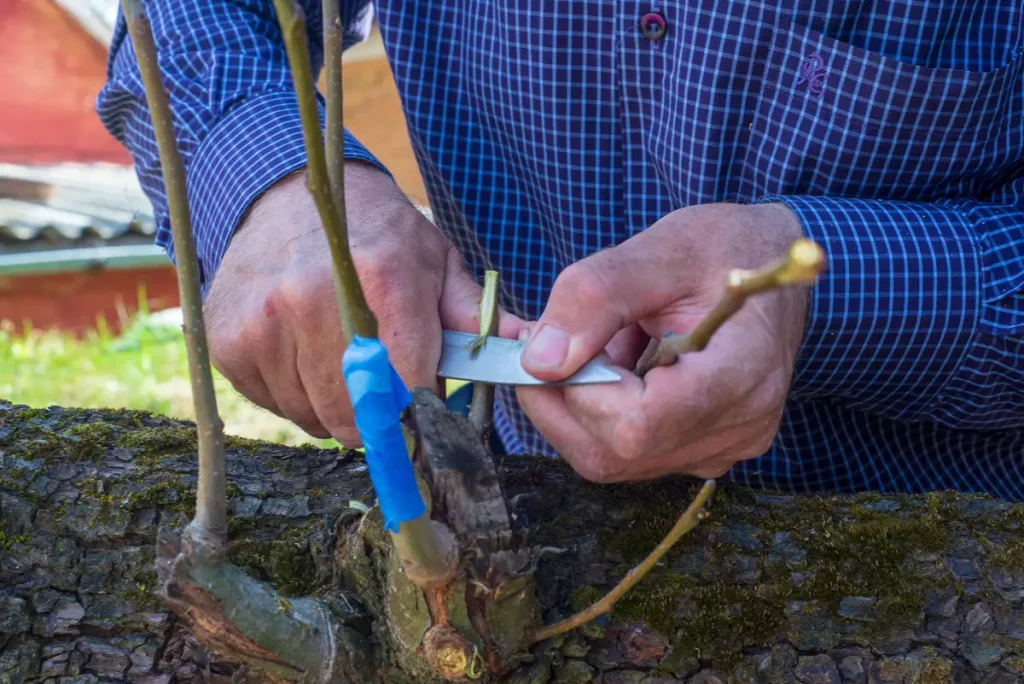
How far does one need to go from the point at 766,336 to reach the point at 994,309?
0.44 metres

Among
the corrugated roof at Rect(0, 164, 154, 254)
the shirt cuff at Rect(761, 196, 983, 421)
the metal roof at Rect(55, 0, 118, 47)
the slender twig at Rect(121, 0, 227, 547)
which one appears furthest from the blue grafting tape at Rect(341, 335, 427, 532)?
the metal roof at Rect(55, 0, 118, 47)

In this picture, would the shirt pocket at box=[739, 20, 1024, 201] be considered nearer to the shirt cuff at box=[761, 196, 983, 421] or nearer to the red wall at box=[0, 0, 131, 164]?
the shirt cuff at box=[761, 196, 983, 421]

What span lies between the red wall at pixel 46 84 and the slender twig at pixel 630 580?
4.82 meters

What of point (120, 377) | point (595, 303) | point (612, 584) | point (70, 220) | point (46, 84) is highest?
point (595, 303)

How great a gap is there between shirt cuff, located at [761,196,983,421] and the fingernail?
0.39 metres

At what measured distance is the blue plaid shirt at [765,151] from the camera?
1230 millimetres

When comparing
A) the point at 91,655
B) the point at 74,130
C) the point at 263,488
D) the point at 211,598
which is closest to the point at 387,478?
the point at 211,598

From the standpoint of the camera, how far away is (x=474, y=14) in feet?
4.92

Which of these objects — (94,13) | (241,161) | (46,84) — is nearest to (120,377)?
(46,84)

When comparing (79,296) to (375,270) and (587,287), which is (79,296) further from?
(587,287)

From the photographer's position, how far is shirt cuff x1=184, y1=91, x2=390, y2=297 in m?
1.34

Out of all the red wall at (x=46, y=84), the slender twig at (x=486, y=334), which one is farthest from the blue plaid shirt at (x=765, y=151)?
the red wall at (x=46, y=84)

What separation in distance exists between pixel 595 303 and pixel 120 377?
3.20 meters

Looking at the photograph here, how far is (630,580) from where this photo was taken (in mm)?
867
